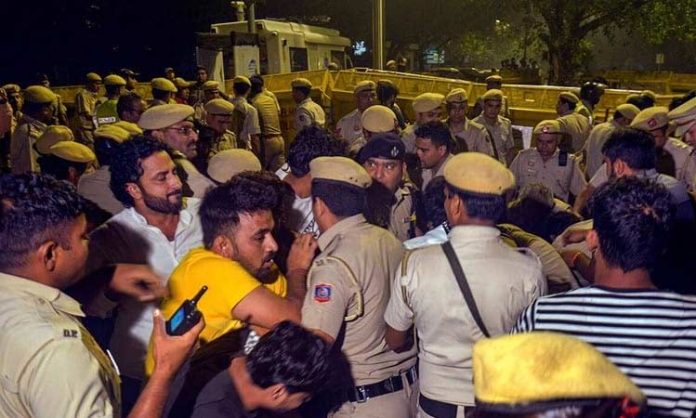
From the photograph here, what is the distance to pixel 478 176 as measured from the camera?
9.45 ft

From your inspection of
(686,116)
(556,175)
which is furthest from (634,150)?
(556,175)

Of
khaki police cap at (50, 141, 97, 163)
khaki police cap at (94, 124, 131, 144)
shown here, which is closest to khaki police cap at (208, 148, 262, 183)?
khaki police cap at (94, 124, 131, 144)

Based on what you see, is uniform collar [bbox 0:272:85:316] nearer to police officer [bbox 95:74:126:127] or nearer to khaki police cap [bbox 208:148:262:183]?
khaki police cap [bbox 208:148:262:183]

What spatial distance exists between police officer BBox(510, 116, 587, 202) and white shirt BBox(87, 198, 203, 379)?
13.6 feet

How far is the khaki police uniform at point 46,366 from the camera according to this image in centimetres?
188

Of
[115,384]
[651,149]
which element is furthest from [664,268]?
[115,384]

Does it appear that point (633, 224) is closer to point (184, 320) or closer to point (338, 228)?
point (338, 228)

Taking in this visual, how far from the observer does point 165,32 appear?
2795cm

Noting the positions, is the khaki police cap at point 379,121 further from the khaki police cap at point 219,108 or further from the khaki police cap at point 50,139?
the khaki police cap at point 50,139

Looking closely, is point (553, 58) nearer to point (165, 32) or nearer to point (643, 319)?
point (165, 32)

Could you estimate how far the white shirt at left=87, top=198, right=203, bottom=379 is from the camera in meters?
3.31

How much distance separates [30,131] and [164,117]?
2992 millimetres

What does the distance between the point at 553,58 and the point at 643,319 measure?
24.3 metres

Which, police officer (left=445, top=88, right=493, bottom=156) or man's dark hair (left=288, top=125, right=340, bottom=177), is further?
police officer (left=445, top=88, right=493, bottom=156)
